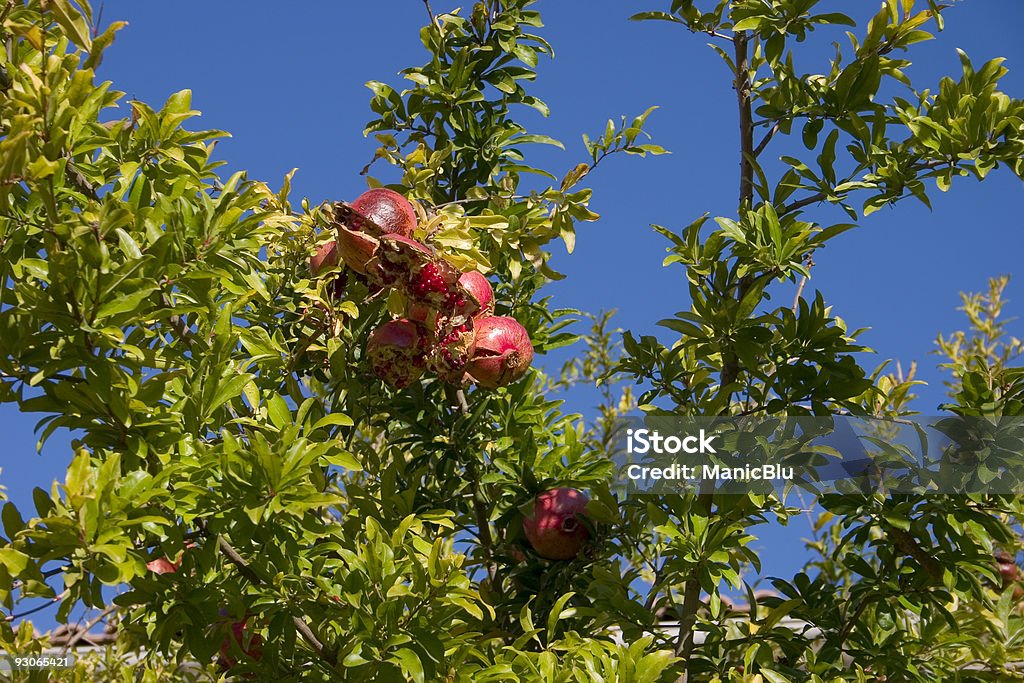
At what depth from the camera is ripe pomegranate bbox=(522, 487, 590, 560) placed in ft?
8.62

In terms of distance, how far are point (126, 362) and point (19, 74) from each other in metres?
0.59

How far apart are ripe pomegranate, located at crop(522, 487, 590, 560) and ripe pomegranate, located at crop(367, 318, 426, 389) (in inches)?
21.1

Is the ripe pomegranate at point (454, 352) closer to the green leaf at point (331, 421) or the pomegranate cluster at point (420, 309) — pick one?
the pomegranate cluster at point (420, 309)

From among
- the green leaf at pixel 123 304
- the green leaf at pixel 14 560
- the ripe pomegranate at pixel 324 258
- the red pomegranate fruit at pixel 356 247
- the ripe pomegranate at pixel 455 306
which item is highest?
the ripe pomegranate at pixel 324 258

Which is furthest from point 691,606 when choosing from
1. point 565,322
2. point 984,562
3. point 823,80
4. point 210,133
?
point 210,133

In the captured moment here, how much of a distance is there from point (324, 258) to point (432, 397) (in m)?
0.47

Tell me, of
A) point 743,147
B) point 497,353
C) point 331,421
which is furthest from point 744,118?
point 331,421

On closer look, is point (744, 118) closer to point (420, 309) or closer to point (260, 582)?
point (420, 309)

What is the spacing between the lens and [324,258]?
259cm

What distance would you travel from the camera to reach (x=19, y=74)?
1.96 m

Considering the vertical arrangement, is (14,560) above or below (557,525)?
below

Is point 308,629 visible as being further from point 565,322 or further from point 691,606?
point 565,322

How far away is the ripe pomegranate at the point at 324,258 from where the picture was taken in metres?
2.56

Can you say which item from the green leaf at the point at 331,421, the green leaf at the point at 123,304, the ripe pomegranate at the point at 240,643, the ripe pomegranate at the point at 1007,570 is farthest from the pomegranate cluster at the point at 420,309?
the ripe pomegranate at the point at 1007,570
